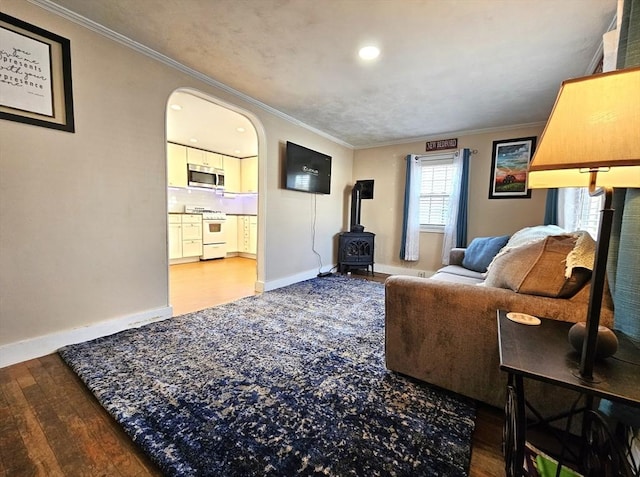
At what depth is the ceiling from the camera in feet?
5.69

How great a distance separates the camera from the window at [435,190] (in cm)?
436

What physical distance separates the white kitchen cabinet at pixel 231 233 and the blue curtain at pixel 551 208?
5.67 m

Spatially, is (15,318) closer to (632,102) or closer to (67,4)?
(67,4)

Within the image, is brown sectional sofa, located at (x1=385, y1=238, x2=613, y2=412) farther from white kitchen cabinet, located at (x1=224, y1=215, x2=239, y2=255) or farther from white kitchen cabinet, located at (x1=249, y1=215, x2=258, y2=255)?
white kitchen cabinet, located at (x1=224, y1=215, x2=239, y2=255)

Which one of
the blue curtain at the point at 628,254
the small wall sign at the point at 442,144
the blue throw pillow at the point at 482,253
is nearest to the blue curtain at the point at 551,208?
the blue throw pillow at the point at 482,253

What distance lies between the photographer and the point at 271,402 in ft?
4.73

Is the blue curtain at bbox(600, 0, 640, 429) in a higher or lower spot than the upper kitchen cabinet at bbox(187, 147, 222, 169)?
lower

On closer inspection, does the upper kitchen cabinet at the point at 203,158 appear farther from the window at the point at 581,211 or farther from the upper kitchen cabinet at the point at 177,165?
the window at the point at 581,211

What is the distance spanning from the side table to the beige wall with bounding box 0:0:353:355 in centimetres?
262

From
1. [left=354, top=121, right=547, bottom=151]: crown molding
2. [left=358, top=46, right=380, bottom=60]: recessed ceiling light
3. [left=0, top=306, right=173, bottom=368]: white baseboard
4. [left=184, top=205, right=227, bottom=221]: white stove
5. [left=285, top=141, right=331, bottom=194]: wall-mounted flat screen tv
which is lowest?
[left=0, top=306, right=173, bottom=368]: white baseboard

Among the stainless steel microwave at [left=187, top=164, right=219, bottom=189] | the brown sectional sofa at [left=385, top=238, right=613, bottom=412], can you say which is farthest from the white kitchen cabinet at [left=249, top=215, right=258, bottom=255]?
the brown sectional sofa at [left=385, top=238, right=613, bottom=412]

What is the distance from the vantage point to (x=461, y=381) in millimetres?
1460

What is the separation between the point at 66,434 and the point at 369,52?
2.98 meters

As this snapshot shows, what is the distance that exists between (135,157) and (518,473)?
116 inches
